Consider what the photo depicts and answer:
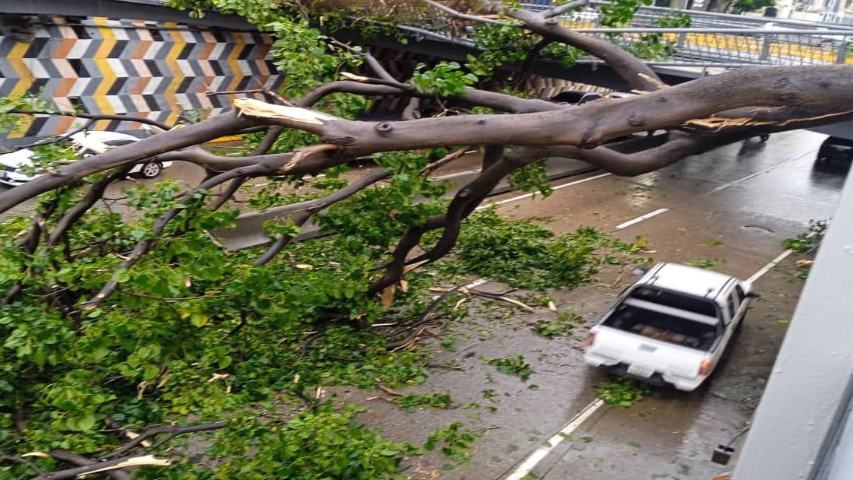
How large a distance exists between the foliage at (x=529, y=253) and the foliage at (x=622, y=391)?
10.1 feet

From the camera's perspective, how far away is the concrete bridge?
14.1 meters

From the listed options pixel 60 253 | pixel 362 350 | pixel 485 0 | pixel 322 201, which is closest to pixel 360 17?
pixel 485 0

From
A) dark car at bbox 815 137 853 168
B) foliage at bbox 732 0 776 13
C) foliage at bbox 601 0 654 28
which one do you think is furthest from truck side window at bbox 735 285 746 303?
foliage at bbox 732 0 776 13

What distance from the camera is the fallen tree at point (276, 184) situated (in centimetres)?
608

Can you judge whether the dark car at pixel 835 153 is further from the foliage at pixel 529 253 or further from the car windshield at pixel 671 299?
the car windshield at pixel 671 299

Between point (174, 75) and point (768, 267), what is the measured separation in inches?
617

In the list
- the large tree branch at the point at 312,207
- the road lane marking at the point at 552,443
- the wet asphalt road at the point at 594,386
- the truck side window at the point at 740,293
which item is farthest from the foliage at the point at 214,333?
the truck side window at the point at 740,293

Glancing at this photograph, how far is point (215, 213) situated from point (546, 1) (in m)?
20.3

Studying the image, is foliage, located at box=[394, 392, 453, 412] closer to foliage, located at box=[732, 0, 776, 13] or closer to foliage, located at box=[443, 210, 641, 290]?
foliage, located at box=[443, 210, 641, 290]

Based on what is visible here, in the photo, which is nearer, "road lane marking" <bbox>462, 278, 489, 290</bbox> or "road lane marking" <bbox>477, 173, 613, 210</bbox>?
"road lane marking" <bbox>462, 278, 489, 290</bbox>

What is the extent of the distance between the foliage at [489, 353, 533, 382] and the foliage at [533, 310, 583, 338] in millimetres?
1027

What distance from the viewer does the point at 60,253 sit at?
7.16 metres

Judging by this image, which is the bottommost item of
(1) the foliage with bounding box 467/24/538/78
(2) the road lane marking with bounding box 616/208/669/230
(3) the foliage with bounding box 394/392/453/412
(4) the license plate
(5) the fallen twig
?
(3) the foliage with bounding box 394/392/453/412

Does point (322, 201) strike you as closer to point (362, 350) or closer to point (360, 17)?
point (362, 350)
